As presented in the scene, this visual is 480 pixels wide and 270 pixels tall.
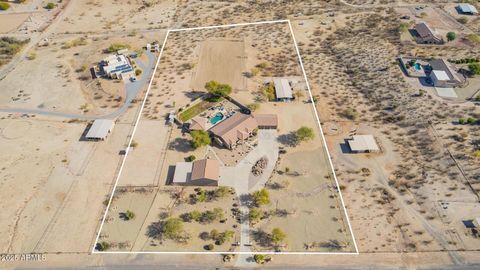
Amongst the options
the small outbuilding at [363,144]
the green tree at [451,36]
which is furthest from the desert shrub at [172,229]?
the green tree at [451,36]

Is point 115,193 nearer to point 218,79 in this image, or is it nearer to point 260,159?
point 260,159

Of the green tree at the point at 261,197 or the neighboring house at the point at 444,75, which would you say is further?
the neighboring house at the point at 444,75

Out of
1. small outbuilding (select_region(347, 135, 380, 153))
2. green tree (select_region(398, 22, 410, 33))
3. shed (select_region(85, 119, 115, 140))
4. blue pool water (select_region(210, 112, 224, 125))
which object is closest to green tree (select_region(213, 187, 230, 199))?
blue pool water (select_region(210, 112, 224, 125))

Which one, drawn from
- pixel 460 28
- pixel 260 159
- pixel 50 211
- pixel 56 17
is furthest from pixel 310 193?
pixel 56 17

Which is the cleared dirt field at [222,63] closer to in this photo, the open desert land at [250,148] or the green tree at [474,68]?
the open desert land at [250,148]

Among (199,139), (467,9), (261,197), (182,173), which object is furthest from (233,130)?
(467,9)

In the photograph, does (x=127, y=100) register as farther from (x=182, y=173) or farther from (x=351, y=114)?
(x=351, y=114)

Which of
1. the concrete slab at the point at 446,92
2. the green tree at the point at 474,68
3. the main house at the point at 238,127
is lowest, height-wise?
the concrete slab at the point at 446,92
